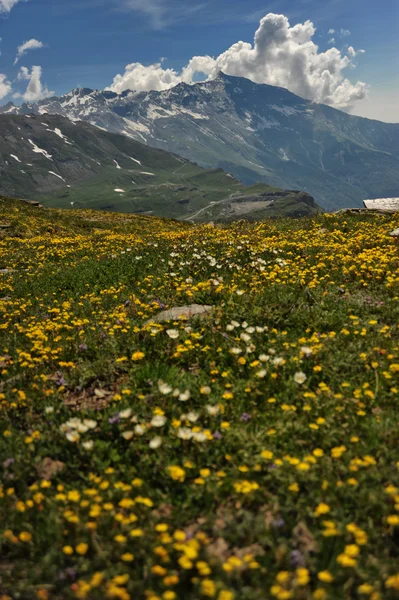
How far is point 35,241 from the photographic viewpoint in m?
24.3

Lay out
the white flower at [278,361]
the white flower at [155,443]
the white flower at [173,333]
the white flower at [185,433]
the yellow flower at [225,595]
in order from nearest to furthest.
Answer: the yellow flower at [225,595]
the white flower at [155,443]
the white flower at [185,433]
the white flower at [278,361]
the white flower at [173,333]

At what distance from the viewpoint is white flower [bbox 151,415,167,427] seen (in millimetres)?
5941

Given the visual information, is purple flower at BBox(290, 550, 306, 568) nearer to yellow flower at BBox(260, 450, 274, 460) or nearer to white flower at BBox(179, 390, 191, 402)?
yellow flower at BBox(260, 450, 274, 460)

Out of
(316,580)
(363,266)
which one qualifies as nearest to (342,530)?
(316,580)

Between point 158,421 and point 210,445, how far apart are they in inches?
31.9

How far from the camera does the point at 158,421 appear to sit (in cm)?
598

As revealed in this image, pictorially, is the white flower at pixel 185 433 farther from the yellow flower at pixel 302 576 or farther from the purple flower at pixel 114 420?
the yellow flower at pixel 302 576

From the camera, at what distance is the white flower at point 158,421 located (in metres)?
5.94

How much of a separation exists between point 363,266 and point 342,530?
833 centimetres

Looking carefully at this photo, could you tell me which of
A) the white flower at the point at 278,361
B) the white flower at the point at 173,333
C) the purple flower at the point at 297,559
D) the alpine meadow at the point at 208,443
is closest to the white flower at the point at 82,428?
the alpine meadow at the point at 208,443

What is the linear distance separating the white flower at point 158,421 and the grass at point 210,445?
0.05 meters

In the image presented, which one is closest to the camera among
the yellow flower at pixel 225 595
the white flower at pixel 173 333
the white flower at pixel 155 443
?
the yellow flower at pixel 225 595

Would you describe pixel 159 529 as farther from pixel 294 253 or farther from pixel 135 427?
pixel 294 253

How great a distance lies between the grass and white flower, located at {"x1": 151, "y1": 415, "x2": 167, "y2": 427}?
49mm
